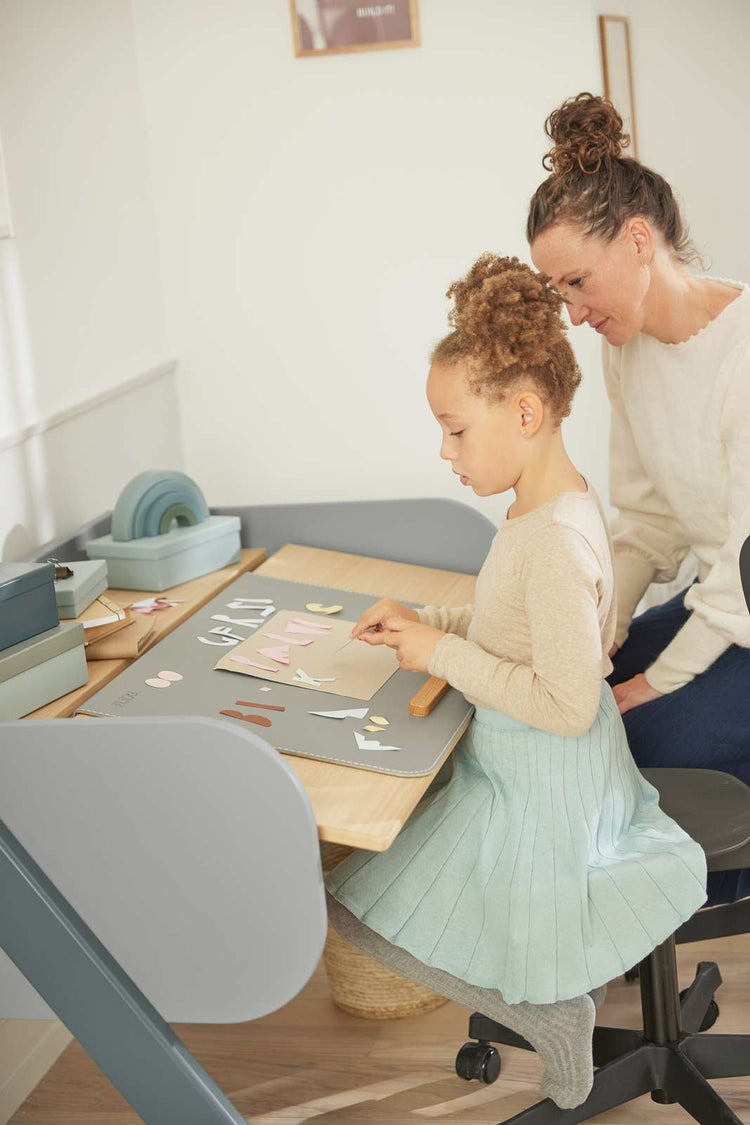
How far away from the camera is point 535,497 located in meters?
1.50

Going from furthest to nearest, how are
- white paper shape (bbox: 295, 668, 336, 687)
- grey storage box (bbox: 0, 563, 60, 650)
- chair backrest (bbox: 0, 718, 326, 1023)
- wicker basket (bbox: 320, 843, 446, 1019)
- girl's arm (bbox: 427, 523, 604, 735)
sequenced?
wicker basket (bbox: 320, 843, 446, 1019), white paper shape (bbox: 295, 668, 336, 687), grey storage box (bbox: 0, 563, 60, 650), girl's arm (bbox: 427, 523, 604, 735), chair backrest (bbox: 0, 718, 326, 1023)

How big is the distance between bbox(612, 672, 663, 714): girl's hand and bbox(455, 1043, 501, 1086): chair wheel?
54cm

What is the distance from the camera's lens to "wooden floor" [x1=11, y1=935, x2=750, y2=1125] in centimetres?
178

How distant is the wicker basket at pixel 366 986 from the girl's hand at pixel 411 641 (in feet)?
1.71

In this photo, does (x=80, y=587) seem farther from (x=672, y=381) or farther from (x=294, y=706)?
(x=672, y=381)

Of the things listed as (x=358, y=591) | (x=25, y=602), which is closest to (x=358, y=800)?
(x=25, y=602)

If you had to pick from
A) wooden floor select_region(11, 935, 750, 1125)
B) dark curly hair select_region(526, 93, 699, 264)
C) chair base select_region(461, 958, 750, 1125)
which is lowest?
wooden floor select_region(11, 935, 750, 1125)

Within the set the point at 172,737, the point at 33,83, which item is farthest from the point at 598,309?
the point at 33,83

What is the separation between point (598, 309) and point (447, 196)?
0.80 meters

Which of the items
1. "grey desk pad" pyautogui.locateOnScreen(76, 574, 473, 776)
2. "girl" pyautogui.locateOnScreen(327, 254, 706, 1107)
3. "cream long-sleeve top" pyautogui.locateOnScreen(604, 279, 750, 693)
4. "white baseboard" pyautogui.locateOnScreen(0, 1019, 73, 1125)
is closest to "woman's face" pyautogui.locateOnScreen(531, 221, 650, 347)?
"cream long-sleeve top" pyautogui.locateOnScreen(604, 279, 750, 693)

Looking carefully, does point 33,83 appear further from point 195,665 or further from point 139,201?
point 195,665

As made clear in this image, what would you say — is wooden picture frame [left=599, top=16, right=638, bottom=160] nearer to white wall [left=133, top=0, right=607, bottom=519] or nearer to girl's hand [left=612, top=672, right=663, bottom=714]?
white wall [left=133, top=0, right=607, bottom=519]

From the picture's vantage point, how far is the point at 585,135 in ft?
5.44

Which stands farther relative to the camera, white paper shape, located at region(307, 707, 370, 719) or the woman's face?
the woman's face
